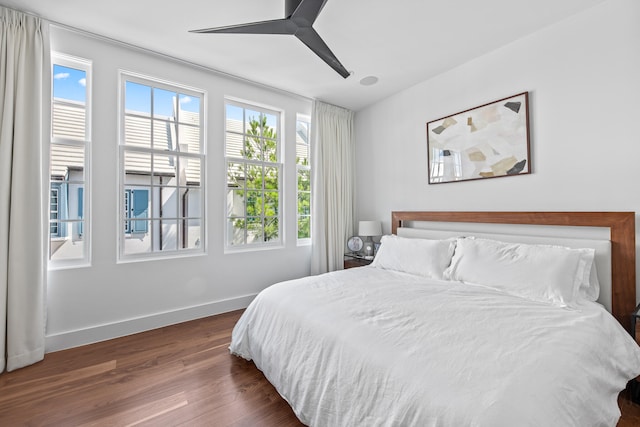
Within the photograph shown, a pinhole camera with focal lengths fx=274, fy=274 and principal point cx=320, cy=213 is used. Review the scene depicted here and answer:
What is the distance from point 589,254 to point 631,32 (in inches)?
63.5

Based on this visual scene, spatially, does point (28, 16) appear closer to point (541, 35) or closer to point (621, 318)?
point (541, 35)

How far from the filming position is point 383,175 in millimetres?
3830

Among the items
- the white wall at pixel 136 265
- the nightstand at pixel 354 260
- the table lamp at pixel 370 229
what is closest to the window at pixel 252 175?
the white wall at pixel 136 265

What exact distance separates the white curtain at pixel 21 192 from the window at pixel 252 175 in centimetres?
160

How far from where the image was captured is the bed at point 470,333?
1012mm

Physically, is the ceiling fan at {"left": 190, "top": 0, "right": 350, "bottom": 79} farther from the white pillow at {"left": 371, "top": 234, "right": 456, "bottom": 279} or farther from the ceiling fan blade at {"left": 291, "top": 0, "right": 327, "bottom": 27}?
the white pillow at {"left": 371, "top": 234, "right": 456, "bottom": 279}

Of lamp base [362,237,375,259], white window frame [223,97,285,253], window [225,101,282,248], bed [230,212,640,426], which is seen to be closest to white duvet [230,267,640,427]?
bed [230,212,640,426]

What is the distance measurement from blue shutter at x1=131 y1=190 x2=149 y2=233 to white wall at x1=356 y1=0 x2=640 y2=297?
10.2 ft

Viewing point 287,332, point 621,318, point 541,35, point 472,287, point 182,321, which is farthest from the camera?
point 182,321

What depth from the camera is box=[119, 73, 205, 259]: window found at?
2734mm

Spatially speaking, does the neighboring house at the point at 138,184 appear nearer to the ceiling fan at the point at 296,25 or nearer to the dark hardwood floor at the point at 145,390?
the dark hardwood floor at the point at 145,390

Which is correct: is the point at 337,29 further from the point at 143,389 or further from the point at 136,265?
the point at 143,389

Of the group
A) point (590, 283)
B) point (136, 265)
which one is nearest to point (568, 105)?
point (590, 283)

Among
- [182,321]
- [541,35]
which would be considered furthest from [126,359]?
[541,35]
